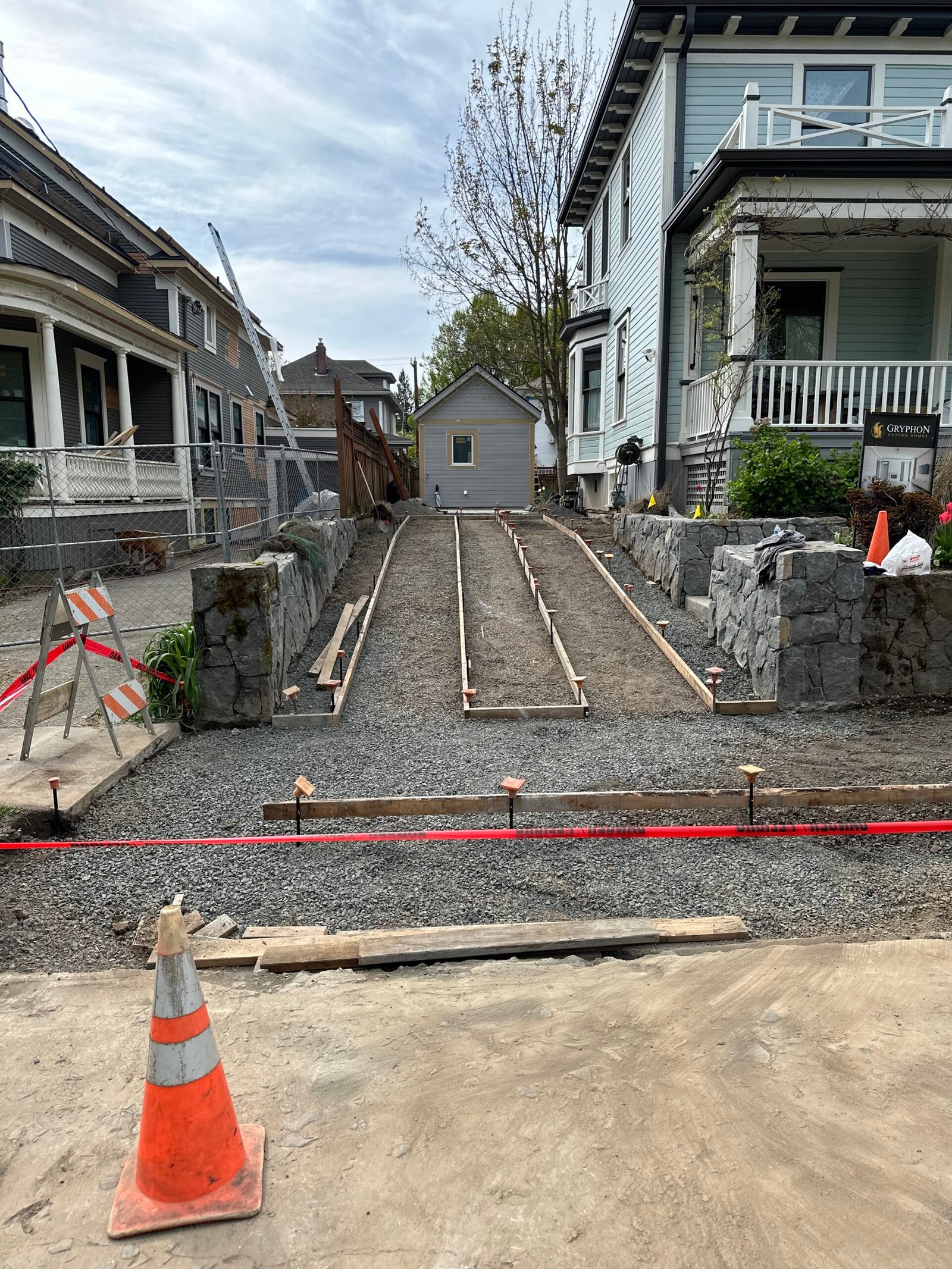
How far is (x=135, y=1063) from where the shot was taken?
2.80 meters

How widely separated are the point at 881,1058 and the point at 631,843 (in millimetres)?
2047

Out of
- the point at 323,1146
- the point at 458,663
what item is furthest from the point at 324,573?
the point at 323,1146

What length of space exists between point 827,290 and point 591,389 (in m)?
7.16

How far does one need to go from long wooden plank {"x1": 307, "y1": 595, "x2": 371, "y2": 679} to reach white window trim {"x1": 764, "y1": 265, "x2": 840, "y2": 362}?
929 centimetres

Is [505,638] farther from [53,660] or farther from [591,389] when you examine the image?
[591,389]

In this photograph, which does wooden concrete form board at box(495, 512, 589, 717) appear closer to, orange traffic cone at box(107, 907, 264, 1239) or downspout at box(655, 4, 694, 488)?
downspout at box(655, 4, 694, 488)

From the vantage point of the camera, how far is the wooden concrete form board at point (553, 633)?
7520mm

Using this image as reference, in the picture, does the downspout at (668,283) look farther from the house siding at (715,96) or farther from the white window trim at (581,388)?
the white window trim at (581,388)

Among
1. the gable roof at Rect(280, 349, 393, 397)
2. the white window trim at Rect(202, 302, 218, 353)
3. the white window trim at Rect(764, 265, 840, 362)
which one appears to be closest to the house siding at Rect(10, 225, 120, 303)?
the white window trim at Rect(202, 302, 218, 353)

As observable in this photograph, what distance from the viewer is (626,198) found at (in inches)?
691

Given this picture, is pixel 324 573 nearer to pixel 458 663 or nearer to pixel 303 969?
pixel 458 663

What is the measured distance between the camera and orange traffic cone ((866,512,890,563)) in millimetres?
8250

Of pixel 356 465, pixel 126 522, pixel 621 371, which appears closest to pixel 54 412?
pixel 126 522

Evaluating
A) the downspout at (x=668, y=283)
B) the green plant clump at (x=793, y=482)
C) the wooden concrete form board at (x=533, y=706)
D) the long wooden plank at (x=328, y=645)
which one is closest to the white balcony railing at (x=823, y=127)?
the downspout at (x=668, y=283)
